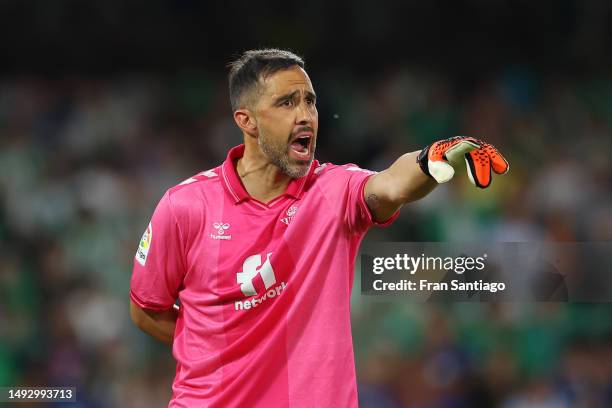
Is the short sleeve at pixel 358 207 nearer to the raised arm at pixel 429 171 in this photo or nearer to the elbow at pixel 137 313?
the raised arm at pixel 429 171

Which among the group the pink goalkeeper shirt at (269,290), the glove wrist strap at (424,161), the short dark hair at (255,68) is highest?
the short dark hair at (255,68)

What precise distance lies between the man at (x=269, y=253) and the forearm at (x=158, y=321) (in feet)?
0.62

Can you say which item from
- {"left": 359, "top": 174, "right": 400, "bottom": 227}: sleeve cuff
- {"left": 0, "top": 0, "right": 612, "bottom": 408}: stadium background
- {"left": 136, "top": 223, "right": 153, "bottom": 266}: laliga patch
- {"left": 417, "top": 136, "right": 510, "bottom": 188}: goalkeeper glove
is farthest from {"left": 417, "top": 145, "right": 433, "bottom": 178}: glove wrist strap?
{"left": 0, "top": 0, "right": 612, "bottom": 408}: stadium background

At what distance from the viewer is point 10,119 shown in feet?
21.8

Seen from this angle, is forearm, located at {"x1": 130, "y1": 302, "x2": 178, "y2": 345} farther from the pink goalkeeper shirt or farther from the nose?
the nose

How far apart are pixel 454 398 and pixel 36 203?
3.04m

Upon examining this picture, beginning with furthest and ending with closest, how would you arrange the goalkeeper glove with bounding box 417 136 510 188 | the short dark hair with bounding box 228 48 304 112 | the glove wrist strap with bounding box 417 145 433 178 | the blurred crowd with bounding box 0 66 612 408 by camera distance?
the blurred crowd with bounding box 0 66 612 408 < the short dark hair with bounding box 228 48 304 112 < the glove wrist strap with bounding box 417 145 433 178 < the goalkeeper glove with bounding box 417 136 510 188

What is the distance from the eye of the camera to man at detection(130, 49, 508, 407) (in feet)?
9.35

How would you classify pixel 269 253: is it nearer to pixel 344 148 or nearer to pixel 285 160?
pixel 285 160

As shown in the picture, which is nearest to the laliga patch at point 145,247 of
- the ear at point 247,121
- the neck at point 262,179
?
the neck at point 262,179

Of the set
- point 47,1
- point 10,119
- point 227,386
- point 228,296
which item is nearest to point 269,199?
point 228,296

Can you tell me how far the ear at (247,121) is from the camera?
10.2ft

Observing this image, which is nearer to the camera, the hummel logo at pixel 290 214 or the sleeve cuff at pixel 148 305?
the hummel logo at pixel 290 214

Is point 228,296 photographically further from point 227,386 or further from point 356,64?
point 356,64
